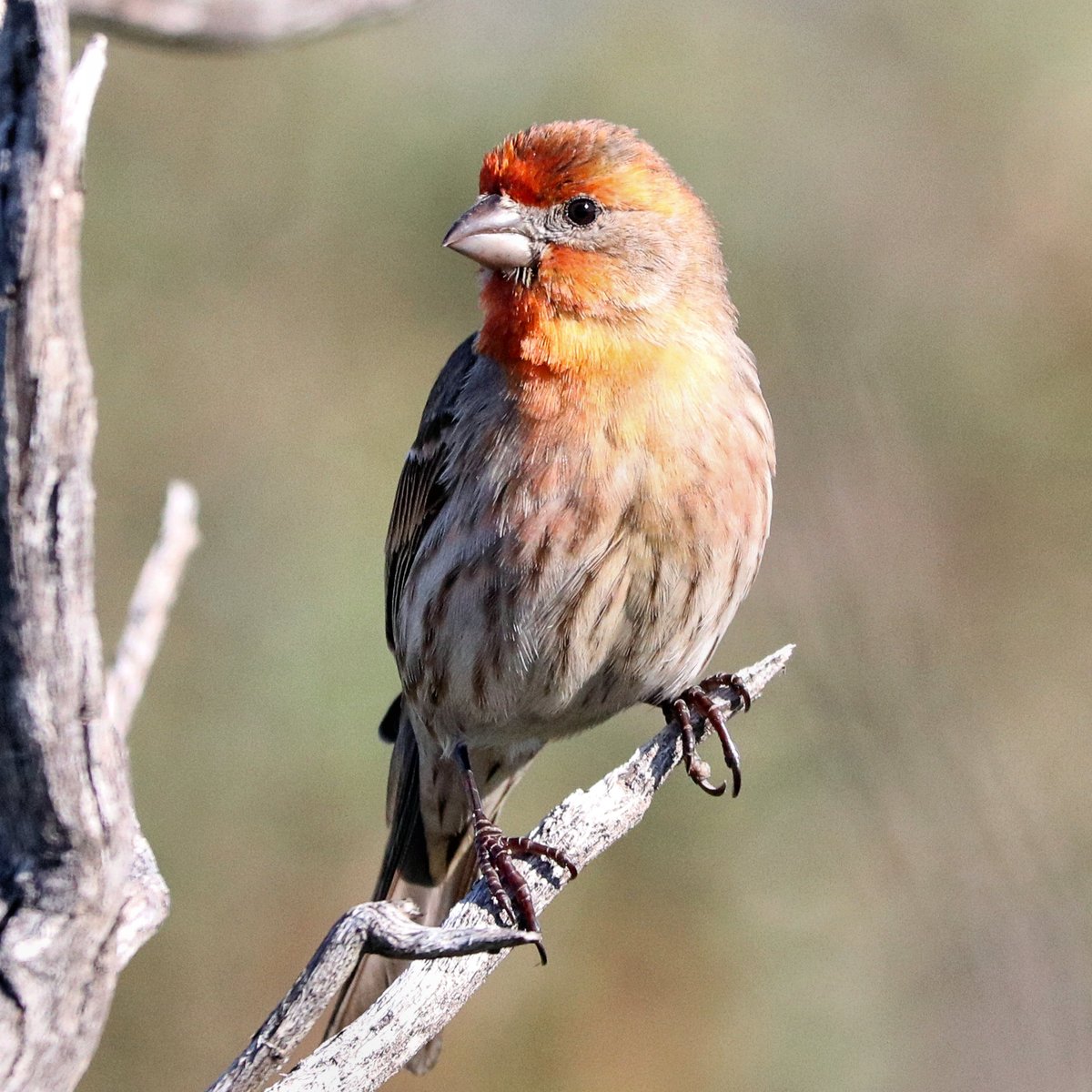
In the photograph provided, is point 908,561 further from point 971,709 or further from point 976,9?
point 976,9

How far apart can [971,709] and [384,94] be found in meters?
4.15

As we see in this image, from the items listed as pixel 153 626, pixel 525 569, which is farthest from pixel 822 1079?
pixel 153 626

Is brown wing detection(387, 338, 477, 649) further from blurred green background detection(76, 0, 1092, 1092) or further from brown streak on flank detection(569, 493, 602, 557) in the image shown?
blurred green background detection(76, 0, 1092, 1092)

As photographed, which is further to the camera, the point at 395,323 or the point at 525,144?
the point at 395,323

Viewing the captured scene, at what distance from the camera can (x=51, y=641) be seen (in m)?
2.15

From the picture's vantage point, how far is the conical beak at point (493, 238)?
13.8ft

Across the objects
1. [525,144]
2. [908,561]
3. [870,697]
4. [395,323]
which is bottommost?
[870,697]

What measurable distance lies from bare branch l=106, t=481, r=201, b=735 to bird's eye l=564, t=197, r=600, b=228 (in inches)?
51.6

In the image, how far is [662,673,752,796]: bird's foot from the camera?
4324 millimetres

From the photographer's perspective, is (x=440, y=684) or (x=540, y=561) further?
(x=440, y=684)

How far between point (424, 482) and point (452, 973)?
188 cm

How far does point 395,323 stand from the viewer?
23.1ft

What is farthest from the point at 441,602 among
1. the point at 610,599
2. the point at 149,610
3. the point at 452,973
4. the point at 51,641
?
the point at 51,641

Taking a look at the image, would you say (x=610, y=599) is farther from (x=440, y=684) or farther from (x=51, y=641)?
(x=51, y=641)
